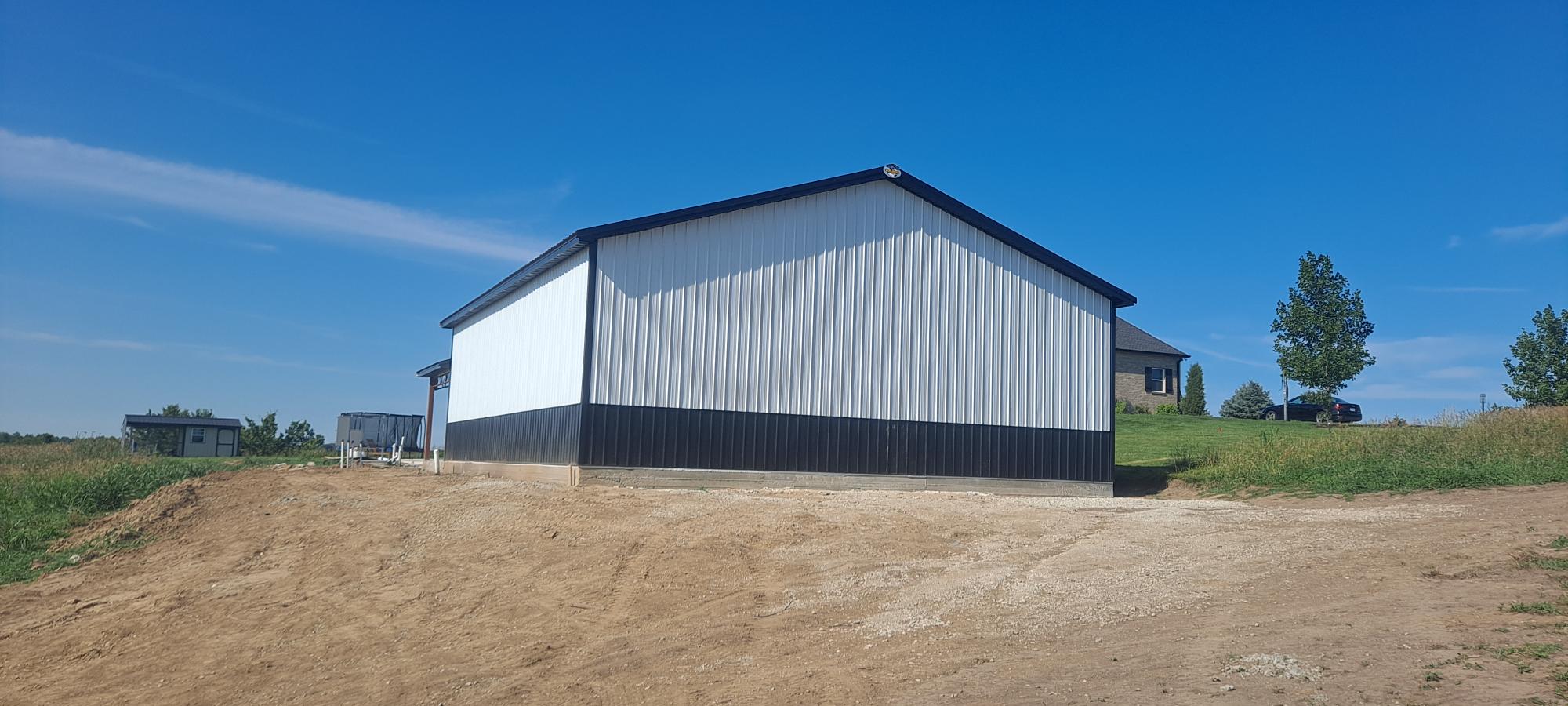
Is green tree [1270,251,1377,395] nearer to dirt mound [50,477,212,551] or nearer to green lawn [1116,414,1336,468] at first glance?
green lawn [1116,414,1336,468]

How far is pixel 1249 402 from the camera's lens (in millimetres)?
49375

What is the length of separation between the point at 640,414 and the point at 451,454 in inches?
548

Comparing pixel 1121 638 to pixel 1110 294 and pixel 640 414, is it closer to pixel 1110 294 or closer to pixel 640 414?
pixel 640 414

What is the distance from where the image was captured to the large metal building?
1961cm

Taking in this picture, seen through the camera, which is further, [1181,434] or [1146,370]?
[1146,370]

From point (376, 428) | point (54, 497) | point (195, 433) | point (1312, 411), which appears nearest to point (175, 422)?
point (195, 433)

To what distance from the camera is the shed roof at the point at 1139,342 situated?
48594mm

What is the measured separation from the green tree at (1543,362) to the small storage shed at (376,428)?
48.4 m

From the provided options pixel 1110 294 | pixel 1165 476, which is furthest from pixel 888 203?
pixel 1165 476

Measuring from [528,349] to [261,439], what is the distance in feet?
124

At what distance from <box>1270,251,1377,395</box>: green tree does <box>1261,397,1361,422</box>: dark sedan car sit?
1089 millimetres

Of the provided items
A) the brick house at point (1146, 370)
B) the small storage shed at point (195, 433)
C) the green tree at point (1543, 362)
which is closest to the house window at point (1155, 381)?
the brick house at point (1146, 370)

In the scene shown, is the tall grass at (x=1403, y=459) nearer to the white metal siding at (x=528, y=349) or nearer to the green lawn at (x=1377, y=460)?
the green lawn at (x=1377, y=460)

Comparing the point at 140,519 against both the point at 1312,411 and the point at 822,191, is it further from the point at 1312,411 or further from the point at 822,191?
the point at 1312,411
